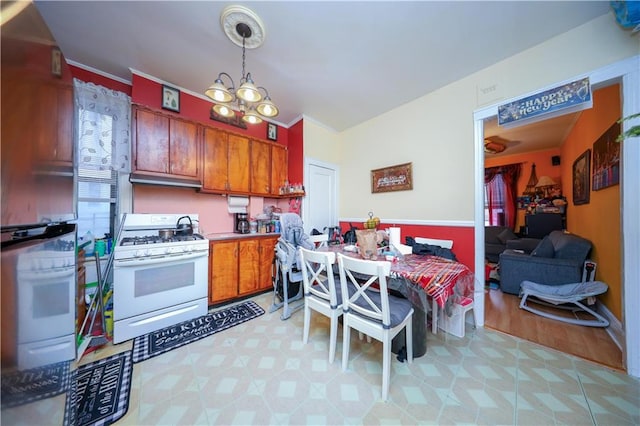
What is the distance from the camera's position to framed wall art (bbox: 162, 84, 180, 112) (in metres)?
2.59

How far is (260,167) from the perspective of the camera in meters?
3.31

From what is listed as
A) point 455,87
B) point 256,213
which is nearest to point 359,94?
point 455,87

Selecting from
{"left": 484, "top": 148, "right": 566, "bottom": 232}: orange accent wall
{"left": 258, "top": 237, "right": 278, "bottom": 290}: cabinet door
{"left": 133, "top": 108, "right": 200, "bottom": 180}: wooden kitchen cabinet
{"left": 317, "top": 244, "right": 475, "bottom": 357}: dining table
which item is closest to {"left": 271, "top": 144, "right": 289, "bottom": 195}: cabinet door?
{"left": 258, "top": 237, "right": 278, "bottom": 290}: cabinet door

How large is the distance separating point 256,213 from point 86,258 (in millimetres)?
1989

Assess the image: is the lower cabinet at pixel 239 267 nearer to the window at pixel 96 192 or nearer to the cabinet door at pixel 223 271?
the cabinet door at pixel 223 271

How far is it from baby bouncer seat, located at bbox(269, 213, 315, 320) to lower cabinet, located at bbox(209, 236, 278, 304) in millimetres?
416

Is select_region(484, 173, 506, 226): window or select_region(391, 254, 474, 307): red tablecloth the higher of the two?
select_region(484, 173, 506, 226): window

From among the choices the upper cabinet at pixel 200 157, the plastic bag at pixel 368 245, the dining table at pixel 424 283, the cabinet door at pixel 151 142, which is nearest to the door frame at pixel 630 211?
the dining table at pixel 424 283

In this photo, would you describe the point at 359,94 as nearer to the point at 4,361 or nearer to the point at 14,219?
the point at 14,219

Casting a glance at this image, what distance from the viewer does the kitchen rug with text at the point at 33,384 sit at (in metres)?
0.44

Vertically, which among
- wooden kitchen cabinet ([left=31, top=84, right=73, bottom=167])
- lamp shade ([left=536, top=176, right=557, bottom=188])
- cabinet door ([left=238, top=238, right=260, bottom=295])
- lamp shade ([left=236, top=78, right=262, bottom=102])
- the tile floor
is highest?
lamp shade ([left=236, top=78, right=262, bottom=102])

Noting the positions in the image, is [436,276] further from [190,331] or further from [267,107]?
[190,331]

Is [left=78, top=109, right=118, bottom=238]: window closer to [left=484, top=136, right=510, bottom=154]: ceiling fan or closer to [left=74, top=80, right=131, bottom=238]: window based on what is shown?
[left=74, top=80, right=131, bottom=238]: window

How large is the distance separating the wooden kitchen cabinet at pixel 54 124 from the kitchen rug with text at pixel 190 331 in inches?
67.8
